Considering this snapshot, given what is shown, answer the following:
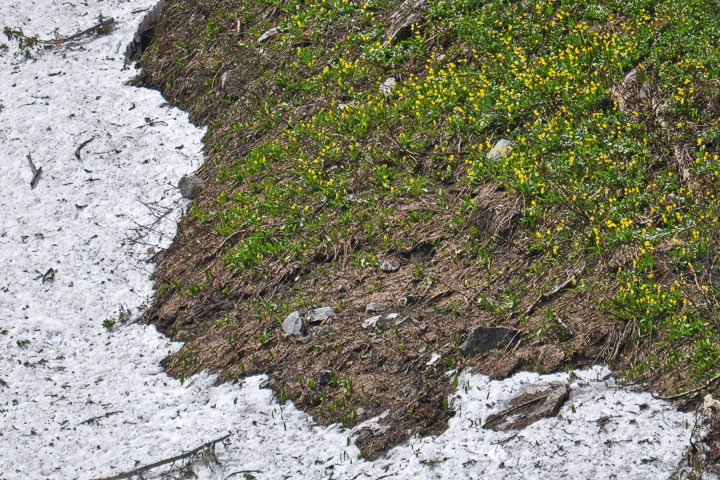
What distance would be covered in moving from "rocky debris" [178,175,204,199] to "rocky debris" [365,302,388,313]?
11.9ft

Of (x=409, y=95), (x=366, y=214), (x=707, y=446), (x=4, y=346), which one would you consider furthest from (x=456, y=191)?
(x=4, y=346)

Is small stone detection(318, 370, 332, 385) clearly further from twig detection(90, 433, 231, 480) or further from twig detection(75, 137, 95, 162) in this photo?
twig detection(75, 137, 95, 162)

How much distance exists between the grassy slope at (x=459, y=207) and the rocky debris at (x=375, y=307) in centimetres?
9

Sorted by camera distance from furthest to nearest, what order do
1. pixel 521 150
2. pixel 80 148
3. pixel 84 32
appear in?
pixel 84 32, pixel 80 148, pixel 521 150

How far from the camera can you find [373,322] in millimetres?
6203

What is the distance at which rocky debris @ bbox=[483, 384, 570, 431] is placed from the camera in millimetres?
4883

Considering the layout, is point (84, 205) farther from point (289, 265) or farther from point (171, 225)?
point (289, 265)

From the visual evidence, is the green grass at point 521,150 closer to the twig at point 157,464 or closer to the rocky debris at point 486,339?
the rocky debris at point 486,339

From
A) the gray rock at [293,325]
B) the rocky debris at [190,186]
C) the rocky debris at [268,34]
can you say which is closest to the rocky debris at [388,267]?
the gray rock at [293,325]

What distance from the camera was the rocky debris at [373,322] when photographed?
617 cm

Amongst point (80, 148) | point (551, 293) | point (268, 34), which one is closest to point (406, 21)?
point (268, 34)

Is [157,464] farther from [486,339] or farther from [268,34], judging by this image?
[268,34]

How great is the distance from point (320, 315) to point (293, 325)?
0.27m

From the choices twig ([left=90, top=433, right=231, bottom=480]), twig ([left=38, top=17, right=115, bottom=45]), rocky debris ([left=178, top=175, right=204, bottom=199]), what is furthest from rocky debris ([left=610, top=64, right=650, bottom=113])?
twig ([left=38, top=17, right=115, bottom=45])
